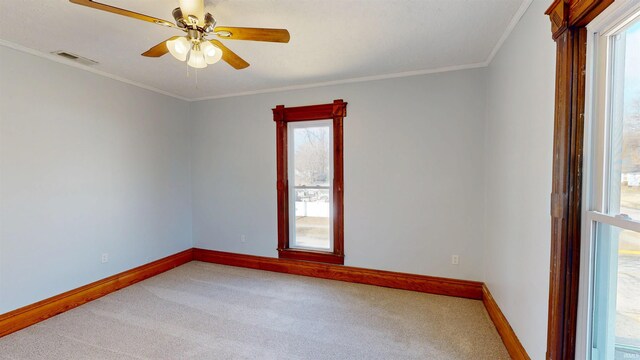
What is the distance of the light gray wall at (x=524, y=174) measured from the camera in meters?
1.66

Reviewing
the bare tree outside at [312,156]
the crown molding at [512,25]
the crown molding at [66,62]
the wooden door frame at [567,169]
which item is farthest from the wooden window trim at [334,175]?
the wooden door frame at [567,169]

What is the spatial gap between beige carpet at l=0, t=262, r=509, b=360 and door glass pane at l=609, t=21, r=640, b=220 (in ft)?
5.14

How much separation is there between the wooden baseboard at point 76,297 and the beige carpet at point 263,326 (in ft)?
0.26

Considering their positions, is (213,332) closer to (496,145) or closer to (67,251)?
(67,251)

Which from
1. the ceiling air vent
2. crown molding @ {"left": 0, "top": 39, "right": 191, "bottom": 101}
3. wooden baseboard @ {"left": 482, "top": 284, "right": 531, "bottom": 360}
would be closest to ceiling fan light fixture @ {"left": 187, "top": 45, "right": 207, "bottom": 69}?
the ceiling air vent

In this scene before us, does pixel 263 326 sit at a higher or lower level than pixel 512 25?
lower

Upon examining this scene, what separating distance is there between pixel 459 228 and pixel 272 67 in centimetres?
270

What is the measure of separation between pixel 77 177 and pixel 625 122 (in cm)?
426

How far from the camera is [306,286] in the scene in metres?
3.47

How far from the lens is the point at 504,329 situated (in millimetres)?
2293

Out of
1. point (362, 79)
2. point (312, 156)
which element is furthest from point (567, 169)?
point (312, 156)

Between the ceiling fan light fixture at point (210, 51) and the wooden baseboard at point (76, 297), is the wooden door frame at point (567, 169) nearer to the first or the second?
the ceiling fan light fixture at point (210, 51)

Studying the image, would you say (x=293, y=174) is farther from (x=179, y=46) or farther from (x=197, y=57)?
(x=179, y=46)

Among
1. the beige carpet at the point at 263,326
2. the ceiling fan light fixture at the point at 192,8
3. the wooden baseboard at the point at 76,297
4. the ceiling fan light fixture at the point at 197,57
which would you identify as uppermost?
the ceiling fan light fixture at the point at 192,8
